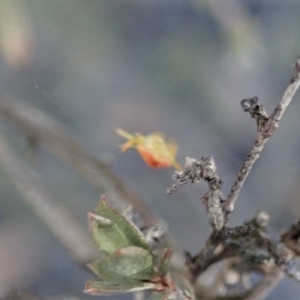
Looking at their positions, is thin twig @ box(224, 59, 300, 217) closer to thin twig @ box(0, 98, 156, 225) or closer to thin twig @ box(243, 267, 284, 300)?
thin twig @ box(243, 267, 284, 300)

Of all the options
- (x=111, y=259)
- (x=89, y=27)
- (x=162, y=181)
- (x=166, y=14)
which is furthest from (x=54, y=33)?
(x=111, y=259)

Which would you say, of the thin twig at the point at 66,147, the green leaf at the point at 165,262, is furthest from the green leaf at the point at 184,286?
the thin twig at the point at 66,147

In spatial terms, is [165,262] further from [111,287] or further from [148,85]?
[148,85]

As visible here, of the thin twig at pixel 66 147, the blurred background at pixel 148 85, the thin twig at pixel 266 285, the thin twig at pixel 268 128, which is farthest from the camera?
the blurred background at pixel 148 85

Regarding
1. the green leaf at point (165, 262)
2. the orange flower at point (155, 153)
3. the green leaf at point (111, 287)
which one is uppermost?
the orange flower at point (155, 153)

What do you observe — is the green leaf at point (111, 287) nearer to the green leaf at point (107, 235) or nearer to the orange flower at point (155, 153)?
the green leaf at point (107, 235)

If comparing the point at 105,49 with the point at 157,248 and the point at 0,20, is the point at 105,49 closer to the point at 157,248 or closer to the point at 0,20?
the point at 0,20

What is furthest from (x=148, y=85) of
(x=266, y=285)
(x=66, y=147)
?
(x=266, y=285)

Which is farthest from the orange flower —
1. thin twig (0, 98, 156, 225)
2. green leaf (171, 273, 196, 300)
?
green leaf (171, 273, 196, 300)
